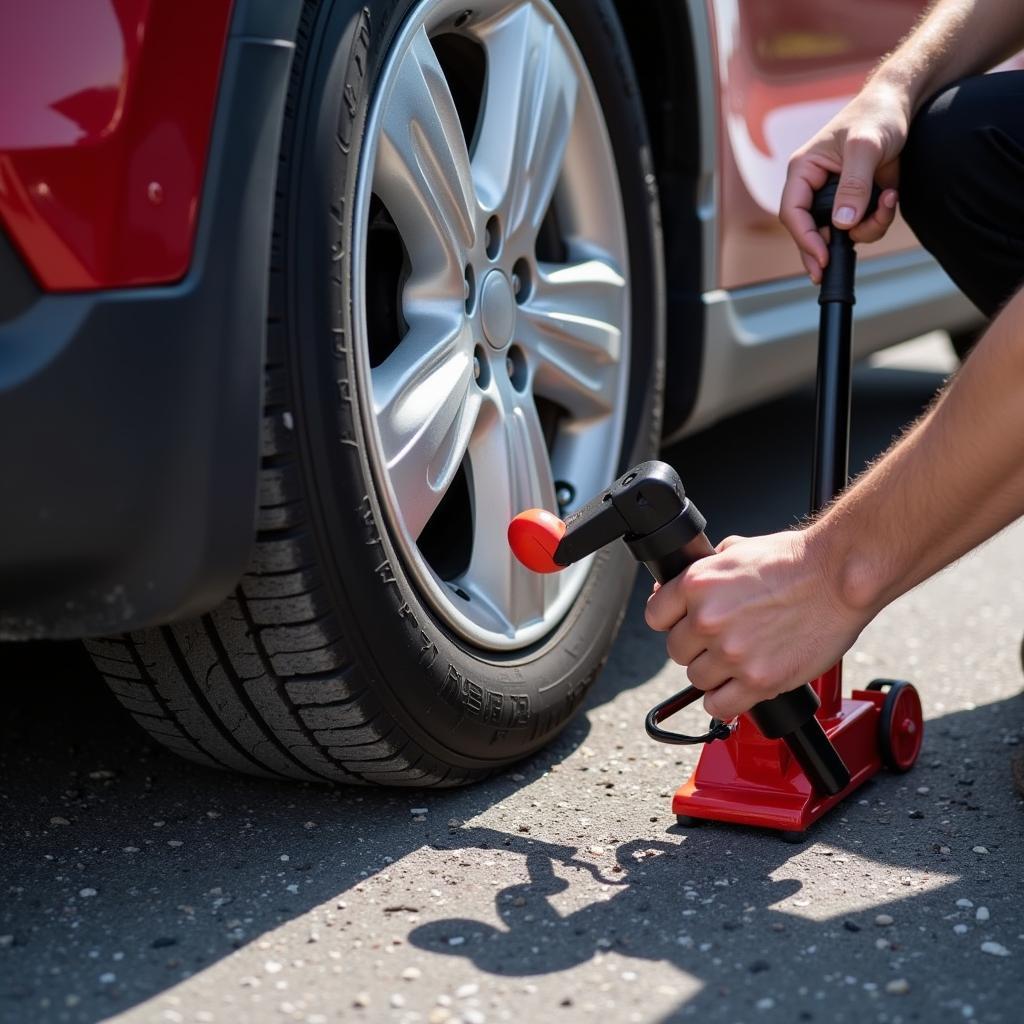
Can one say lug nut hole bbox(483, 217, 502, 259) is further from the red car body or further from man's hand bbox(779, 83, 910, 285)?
the red car body

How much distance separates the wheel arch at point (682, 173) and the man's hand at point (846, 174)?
1.22 ft

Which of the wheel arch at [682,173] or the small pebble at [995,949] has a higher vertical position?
the wheel arch at [682,173]

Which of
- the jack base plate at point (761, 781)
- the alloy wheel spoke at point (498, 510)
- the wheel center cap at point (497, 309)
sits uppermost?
the wheel center cap at point (497, 309)

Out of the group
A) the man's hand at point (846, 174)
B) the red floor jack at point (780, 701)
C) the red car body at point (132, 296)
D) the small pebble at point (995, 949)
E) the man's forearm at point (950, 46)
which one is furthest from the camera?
the man's forearm at point (950, 46)

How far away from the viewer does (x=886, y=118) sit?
5.54 feet

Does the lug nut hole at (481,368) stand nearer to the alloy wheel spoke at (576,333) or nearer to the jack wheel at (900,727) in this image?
the alloy wheel spoke at (576,333)

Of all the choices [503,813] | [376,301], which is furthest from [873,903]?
[376,301]

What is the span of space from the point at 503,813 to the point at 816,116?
4.37 feet

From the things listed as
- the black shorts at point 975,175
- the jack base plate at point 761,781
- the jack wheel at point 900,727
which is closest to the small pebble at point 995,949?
the jack base plate at point 761,781

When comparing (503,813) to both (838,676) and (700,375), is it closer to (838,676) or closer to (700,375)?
(838,676)

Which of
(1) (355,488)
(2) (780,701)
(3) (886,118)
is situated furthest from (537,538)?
(3) (886,118)

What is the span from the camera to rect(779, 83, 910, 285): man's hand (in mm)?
1606

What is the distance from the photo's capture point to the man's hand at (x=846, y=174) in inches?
63.2

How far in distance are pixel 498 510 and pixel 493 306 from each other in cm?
25
